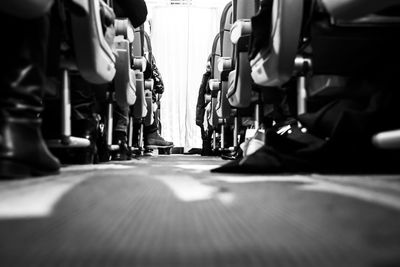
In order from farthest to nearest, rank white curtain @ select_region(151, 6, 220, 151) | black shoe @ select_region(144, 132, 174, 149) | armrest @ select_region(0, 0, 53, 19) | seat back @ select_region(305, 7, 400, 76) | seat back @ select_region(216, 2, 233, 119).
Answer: white curtain @ select_region(151, 6, 220, 151) < black shoe @ select_region(144, 132, 174, 149) < seat back @ select_region(216, 2, 233, 119) < seat back @ select_region(305, 7, 400, 76) < armrest @ select_region(0, 0, 53, 19)

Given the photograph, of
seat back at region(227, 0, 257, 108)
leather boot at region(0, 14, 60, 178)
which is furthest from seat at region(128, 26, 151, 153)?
leather boot at region(0, 14, 60, 178)

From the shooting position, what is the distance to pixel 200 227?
1.27ft

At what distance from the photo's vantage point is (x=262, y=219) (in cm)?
43

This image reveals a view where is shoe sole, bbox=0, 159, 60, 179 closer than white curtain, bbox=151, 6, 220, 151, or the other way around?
shoe sole, bbox=0, 159, 60, 179

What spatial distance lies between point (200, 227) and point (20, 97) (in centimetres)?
60

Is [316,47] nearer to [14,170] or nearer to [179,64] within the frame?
[14,170]

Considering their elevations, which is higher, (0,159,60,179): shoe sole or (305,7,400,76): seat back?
(305,7,400,76): seat back

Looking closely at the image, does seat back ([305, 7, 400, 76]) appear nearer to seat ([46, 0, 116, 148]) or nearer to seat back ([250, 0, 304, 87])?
seat back ([250, 0, 304, 87])

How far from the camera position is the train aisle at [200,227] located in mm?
293

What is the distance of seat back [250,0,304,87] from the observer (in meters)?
1.12

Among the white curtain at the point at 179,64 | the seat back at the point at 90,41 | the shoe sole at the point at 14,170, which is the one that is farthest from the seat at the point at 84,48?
the white curtain at the point at 179,64

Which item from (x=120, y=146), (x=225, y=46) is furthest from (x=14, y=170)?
(x=225, y=46)

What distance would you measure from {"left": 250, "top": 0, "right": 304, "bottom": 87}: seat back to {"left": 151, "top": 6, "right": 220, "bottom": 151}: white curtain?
5.38 meters

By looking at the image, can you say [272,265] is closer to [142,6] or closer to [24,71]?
[24,71]
